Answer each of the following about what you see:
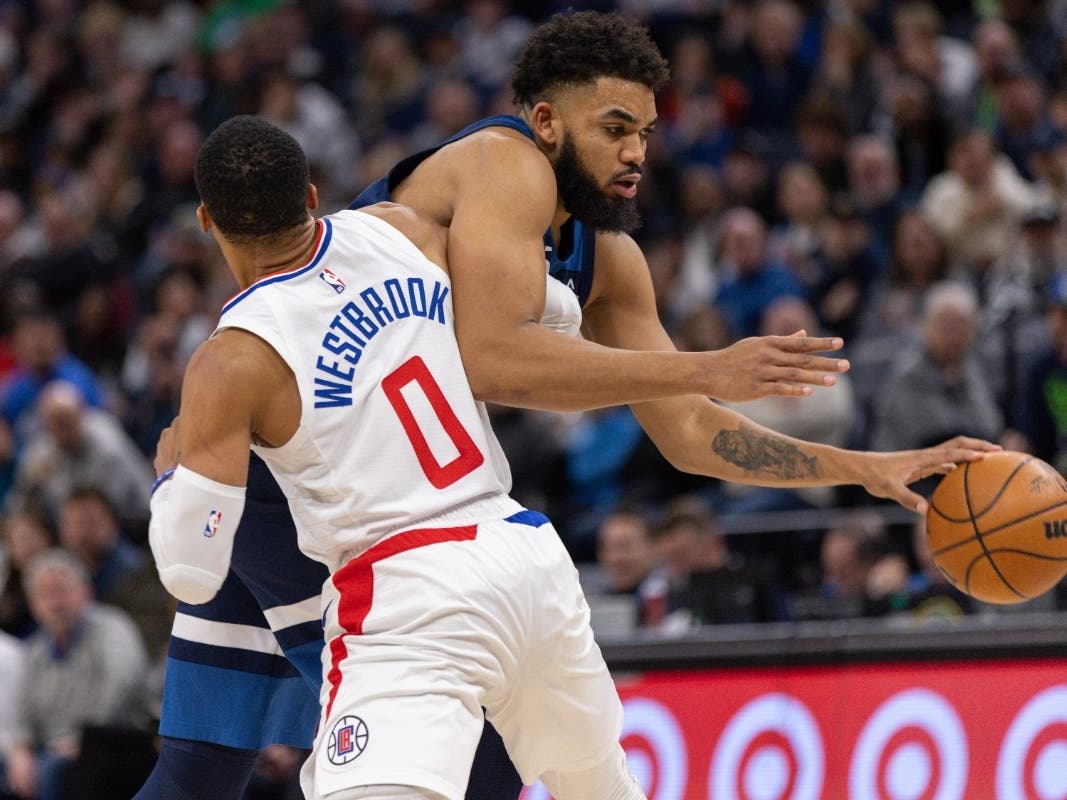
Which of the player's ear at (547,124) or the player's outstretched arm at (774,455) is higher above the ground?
the player's ear at (547,124)

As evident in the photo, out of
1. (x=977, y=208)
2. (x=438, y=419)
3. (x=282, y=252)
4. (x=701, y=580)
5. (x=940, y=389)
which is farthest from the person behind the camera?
(x=977, y=208)

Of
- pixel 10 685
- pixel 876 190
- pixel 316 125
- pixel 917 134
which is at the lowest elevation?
pixel 10 685

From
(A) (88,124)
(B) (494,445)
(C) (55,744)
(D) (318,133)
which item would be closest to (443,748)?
(B) (494,445)

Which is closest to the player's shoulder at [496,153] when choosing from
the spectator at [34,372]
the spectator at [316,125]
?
the spectator at [34,372]

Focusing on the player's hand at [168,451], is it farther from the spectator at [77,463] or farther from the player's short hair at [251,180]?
A: the spectator at [77,463]

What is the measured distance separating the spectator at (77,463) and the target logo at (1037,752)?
18.4 ft

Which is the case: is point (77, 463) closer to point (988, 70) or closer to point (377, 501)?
point (988, 70)

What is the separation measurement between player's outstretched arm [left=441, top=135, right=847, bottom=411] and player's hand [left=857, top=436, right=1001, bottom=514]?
0.50 metres

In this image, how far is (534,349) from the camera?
11.6 ft

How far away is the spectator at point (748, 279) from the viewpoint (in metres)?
9.16

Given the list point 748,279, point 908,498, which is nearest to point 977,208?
point 748,279

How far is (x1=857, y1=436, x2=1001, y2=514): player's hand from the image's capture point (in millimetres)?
3887

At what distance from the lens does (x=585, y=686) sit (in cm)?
358

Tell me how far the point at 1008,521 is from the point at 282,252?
184cm
